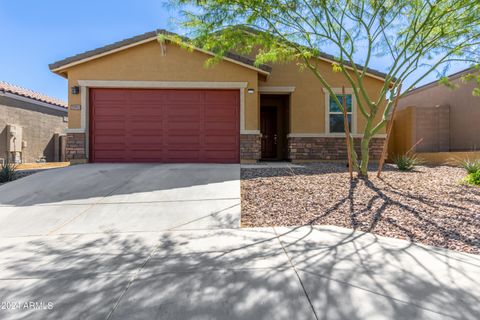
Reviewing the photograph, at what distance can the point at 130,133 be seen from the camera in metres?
9.69

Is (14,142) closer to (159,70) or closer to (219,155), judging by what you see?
(159,70)

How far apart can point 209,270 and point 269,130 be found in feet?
36.6

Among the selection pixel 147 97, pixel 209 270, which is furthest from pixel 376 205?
pixel 147 97

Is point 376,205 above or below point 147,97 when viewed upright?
below

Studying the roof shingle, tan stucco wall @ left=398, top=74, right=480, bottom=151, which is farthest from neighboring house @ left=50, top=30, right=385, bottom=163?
tan stucco wall @ left=398, top=74, right=480, bottom=151

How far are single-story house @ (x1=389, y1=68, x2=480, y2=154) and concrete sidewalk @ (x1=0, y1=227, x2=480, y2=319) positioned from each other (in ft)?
36.0

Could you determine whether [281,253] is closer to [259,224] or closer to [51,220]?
[259,224]

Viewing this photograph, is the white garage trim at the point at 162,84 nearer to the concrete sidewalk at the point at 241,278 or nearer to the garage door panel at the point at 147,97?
the garage door panel at the point at 147,97

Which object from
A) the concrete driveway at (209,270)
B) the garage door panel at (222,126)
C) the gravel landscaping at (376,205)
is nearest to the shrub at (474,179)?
the gravel landscaping at (376,205)

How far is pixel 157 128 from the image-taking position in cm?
970

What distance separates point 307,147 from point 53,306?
9.79 m

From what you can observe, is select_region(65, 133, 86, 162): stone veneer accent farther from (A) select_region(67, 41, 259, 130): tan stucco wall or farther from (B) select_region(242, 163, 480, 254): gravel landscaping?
(B) select_region(242, 163, 480, 254): gravel landscaping

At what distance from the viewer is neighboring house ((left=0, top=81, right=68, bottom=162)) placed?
12656 mm

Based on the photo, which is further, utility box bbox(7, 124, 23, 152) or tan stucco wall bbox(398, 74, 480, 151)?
utility box bbox(7, 124, 23, 152)
